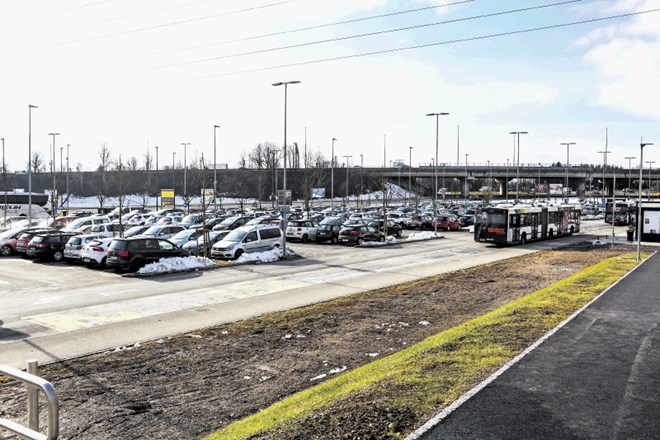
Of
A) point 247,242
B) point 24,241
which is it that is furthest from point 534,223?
point 24,241

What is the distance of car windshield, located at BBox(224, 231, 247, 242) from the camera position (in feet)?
97.2

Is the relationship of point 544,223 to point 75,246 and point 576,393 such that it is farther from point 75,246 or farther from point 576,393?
point 576,393

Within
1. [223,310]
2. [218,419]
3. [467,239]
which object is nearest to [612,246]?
[467,239]

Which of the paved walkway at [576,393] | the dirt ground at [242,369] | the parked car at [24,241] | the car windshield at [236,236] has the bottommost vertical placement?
the dirt ground at [242,369]

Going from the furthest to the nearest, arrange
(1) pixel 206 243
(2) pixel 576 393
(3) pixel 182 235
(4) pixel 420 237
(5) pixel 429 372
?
(4) pixel 420 237, (3) pixel 182 235, (1) pixel 206 243, (5) pixel 429 372, (2) pixel 576 393

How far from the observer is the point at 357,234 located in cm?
3878

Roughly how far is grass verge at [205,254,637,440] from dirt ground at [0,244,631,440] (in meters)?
0.36

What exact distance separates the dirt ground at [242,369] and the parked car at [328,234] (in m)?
21.6

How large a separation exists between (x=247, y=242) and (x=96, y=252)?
23.3ft

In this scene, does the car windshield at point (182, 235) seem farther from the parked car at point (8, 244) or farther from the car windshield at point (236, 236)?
the parked car at point (8, 244)

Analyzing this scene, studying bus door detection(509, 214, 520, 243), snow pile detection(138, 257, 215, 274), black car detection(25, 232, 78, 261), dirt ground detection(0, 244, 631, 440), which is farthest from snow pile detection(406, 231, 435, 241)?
dirt ground detection(0, 244, 631, 440)

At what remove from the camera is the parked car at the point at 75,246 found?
89.9ft

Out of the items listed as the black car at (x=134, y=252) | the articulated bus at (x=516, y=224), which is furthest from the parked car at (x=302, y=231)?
the black car at (x=134, y=252)

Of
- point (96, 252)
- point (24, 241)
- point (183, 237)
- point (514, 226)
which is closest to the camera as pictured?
point (96, 252)
